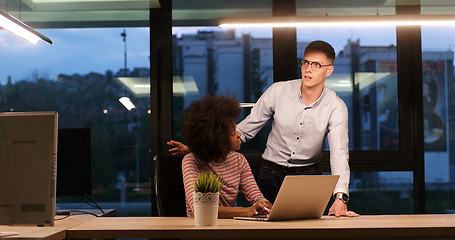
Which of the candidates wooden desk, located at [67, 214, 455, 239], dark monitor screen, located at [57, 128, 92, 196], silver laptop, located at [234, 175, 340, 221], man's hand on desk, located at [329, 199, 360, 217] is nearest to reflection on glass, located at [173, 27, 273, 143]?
dark monitor screen, located at [57, 128, 92, 196]

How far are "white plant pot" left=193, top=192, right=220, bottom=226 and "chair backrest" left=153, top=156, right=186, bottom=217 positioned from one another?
2.47ft

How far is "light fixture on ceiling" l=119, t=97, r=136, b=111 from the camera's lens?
13.4ft

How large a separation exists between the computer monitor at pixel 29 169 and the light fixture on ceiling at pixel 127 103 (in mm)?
2226

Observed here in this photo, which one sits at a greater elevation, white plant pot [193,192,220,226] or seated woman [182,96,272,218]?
seated woman [182,96,272,218]

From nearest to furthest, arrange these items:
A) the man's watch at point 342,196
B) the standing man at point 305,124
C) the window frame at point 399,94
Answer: the man's watch at point 342,196 → the standing man at point 305,124 → the window frame at point 399,94

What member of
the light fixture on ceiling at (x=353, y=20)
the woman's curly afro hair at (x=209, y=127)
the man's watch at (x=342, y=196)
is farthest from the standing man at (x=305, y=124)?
the woman's curly afro hair at (x=209, y=127)

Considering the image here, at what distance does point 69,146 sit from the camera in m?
2.62

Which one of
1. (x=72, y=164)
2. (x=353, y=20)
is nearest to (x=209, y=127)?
(x=72, y=164)

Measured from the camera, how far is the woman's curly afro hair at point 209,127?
2316 mm

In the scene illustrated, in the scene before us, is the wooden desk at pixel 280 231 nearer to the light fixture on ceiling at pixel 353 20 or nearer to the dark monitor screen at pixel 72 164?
the dark monitor screen at pixel 72 164

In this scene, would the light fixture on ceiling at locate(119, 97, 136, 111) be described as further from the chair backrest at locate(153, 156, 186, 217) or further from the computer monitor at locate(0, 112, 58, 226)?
the computer monitor at locate(0, 112, 58, 226)

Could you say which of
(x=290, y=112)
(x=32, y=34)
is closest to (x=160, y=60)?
(x=32, y=34)

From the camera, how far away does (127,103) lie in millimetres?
4078

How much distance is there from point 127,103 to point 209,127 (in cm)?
192
